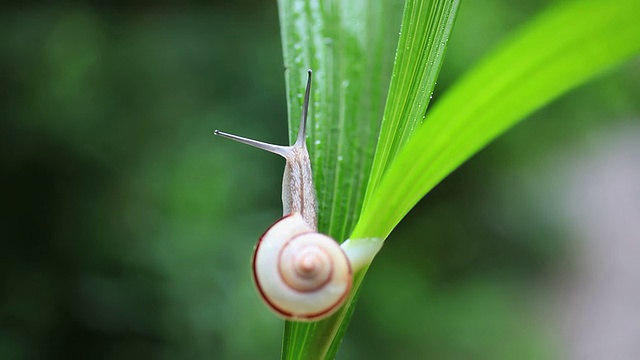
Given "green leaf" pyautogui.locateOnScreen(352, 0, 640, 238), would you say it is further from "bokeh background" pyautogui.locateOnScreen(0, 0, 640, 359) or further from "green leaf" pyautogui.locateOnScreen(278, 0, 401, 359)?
"bokeh background" pyautogui.locateOnScreen(0, 0, 640, 359)

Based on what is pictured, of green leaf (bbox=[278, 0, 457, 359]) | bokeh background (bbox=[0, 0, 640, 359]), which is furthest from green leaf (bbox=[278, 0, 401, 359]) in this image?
bokeh background (bbox=[0, 0, 640, 359])

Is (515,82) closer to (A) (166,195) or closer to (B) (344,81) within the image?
(B) (344,81)

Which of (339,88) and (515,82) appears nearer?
(515,82)

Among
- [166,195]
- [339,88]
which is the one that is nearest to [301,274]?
[339,88]

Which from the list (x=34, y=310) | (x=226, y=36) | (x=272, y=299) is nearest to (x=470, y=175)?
(x=226, y=36)

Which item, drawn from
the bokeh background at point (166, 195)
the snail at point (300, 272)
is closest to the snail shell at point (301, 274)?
the snail at point (300, 272)

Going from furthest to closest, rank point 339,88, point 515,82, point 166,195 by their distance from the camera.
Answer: point 166,195
point 339,88
point 515,82

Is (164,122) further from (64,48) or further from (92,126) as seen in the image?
(64,48)
